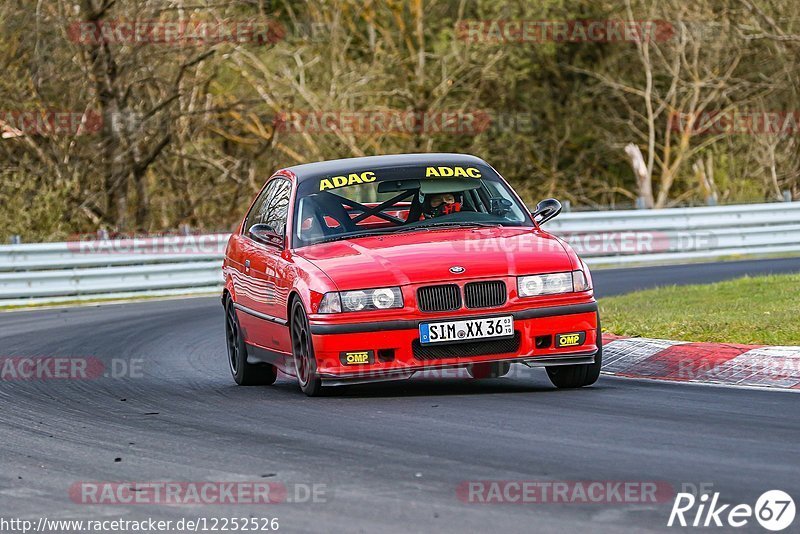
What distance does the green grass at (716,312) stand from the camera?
10906mm

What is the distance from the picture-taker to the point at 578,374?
375 inches

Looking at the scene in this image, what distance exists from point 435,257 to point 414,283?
29cm

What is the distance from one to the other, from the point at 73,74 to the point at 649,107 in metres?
15.1

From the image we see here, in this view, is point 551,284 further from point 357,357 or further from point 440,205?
point 440,205

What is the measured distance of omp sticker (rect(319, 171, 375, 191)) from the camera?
34.3 ft

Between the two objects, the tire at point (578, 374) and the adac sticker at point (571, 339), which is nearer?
the adac sticker at point (571, 339)

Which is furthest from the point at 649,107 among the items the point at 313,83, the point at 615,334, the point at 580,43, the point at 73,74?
the point at 615,334
